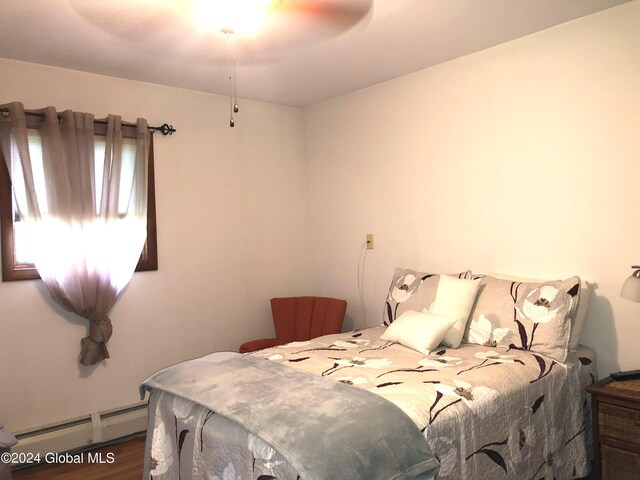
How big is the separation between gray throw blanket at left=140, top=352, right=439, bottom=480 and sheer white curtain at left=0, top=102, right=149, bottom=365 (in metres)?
1.29

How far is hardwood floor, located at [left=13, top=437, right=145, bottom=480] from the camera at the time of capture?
9.01 ft

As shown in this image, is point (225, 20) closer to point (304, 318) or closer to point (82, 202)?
point (82, 202)

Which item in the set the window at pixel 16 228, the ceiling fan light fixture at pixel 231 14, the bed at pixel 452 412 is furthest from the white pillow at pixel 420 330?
the window at pixel 16 228

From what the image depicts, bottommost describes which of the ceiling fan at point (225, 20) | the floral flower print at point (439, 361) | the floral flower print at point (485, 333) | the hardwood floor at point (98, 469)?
the hardwood floor at point (98, 469)

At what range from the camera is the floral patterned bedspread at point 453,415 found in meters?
1.78

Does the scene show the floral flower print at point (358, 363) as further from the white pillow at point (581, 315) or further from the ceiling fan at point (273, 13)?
the ceiling fan at point (273, 13)

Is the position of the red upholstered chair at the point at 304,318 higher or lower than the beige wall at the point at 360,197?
lower

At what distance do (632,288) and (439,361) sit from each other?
0.93 meters

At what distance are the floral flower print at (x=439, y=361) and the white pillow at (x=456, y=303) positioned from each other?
199 mm

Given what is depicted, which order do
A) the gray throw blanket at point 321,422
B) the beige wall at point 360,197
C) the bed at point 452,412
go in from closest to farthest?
the gray throw blanket at point 321,422 < the bed at point 452,412 < the beige wall at point 360,197

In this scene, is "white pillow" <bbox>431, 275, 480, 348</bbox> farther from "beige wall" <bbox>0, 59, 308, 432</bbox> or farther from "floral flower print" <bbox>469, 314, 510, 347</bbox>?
"beige wall" <bbox>0, 59, 308, 432</bbox>

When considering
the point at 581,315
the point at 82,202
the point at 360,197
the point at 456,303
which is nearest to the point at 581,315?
the point at 581,315

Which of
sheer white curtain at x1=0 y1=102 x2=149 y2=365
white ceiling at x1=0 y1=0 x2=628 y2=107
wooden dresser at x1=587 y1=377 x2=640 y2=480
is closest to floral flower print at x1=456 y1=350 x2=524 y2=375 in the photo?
wooden dresser at x1=587 y1=377 x2=640 y2=480

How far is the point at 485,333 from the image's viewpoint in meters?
2.63
